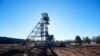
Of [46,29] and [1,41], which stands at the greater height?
[46,29]

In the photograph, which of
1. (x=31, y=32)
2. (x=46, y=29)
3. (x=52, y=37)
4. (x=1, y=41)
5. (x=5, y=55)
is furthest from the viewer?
(x=1, y=41)

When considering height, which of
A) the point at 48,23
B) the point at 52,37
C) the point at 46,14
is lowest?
the point at 52,37

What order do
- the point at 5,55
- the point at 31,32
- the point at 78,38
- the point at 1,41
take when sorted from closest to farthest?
the point at 5,55, the point at 31,32, the point at 1,41, the point at 78,38

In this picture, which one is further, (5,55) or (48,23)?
(48,23)

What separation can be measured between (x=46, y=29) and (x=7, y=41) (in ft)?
83.0

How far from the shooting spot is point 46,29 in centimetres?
4197

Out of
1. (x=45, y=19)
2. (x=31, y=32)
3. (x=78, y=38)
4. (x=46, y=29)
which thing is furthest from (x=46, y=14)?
(x=78, y=38)

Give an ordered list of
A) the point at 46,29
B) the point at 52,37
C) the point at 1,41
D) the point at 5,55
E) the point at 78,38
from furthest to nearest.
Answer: the point at 78,38
the point at 1,41
the point at 52,37
the point at 46,29
the point at 5,55

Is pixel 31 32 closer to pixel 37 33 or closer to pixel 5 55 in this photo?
pixel 37 33

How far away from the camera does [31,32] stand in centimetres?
4544

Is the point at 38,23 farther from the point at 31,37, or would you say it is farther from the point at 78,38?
the point at 78,38

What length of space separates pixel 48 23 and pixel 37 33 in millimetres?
5553

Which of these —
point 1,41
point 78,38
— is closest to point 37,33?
point 1,41

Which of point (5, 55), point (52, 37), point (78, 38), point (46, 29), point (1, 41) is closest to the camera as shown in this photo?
point (5, 55)
